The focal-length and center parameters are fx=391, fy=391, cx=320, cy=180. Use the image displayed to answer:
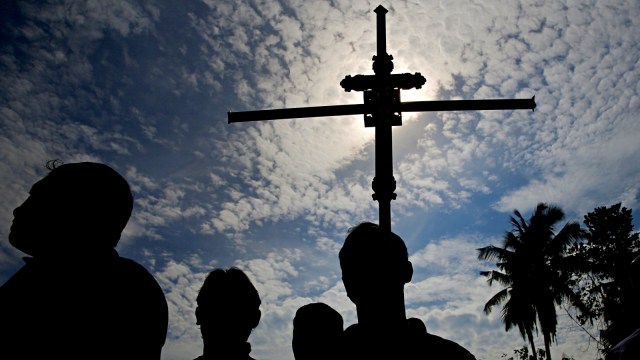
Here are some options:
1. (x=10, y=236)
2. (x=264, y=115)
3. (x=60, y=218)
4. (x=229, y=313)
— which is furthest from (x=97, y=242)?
(x=264, y=115)

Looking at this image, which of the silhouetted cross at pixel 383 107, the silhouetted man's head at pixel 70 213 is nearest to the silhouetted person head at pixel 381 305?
the silhouetted man's head at pixel 70 213

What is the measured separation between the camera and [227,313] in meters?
2.61

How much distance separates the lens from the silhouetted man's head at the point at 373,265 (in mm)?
1486

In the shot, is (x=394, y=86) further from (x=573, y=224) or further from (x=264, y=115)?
(x=573, y=224)

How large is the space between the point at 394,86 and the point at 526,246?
1879 cm

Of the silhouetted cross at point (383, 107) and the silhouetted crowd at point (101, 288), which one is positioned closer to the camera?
the silhouetted crowd at point (101, 288)

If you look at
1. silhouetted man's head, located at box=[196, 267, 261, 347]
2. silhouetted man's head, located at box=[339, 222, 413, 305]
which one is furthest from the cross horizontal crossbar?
silhouetted man's head, located at box=[339, 222, 413, 305]

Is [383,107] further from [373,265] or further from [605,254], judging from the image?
[605,254]

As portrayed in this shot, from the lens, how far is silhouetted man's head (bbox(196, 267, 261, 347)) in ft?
8.40

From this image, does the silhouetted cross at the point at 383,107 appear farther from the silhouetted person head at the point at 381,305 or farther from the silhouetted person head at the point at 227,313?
the silhouetted person head at the point at 381,305

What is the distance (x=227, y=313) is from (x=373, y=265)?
1.49 m

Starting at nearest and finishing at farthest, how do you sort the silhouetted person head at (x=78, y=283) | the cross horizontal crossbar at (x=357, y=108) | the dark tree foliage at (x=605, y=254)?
the silhouetted person head at (x=78, y=283)
the cross horizontal crossbar at (x=357, y=108)
the dark tree foliage at (x=605, y=254)

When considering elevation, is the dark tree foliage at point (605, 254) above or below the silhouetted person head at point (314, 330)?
above

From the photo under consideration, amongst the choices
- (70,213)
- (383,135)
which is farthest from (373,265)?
(383,135)
